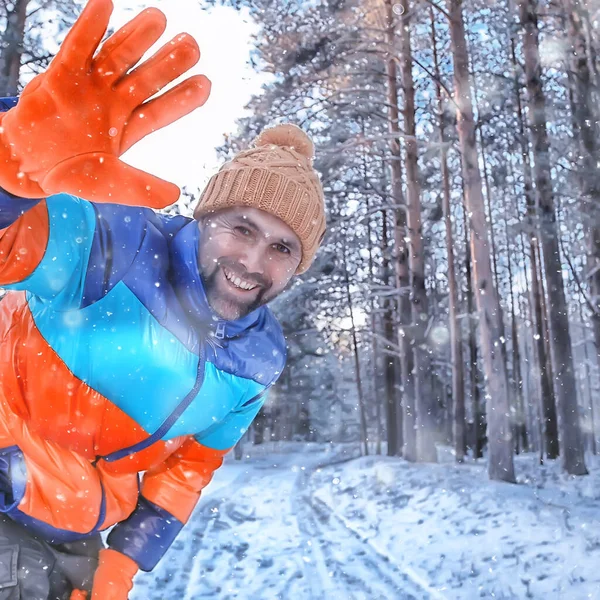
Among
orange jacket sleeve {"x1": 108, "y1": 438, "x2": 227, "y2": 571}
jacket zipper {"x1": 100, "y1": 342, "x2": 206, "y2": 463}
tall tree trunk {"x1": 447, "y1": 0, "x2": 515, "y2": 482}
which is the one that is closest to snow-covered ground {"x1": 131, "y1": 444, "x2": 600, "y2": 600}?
tall tree trunk {"x1": 447, "y1": 0, "x2": 515, "y2": 482}

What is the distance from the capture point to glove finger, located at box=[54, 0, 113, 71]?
131cm

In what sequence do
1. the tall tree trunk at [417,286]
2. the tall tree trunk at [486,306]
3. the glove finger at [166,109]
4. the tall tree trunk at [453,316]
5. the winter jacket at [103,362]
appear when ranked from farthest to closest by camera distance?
the tall tree trunk at [453,316]
the tall tree trunk at [417,286]
the tall tree trunk at [486,306]
the winter jacket at [103,362]
the glove finger at [166,109]

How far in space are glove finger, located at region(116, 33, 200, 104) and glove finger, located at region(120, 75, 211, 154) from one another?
0.03 meters

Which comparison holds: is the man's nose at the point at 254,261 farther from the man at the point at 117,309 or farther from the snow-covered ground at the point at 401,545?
the snow-covered ground at the point at 401,545

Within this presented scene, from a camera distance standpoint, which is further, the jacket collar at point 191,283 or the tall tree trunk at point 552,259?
the tall tree trunk at point 552,259

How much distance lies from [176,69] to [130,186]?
1.11ft

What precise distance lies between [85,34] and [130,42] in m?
0.10

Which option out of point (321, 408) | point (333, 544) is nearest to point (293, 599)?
point (333, 544)

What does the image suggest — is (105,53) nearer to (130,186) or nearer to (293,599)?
(130,186)

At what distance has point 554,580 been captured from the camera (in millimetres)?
4809

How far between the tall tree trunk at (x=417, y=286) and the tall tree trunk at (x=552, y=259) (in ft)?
9.64

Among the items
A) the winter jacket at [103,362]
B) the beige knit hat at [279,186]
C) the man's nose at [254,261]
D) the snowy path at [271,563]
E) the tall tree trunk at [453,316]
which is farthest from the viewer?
the tall tree trunk at [453,316]

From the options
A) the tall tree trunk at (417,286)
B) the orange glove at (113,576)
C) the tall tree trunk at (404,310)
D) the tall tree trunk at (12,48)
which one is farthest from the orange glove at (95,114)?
the tall tree trunk at (404,310)

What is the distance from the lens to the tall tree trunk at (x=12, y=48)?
8.27 meters
